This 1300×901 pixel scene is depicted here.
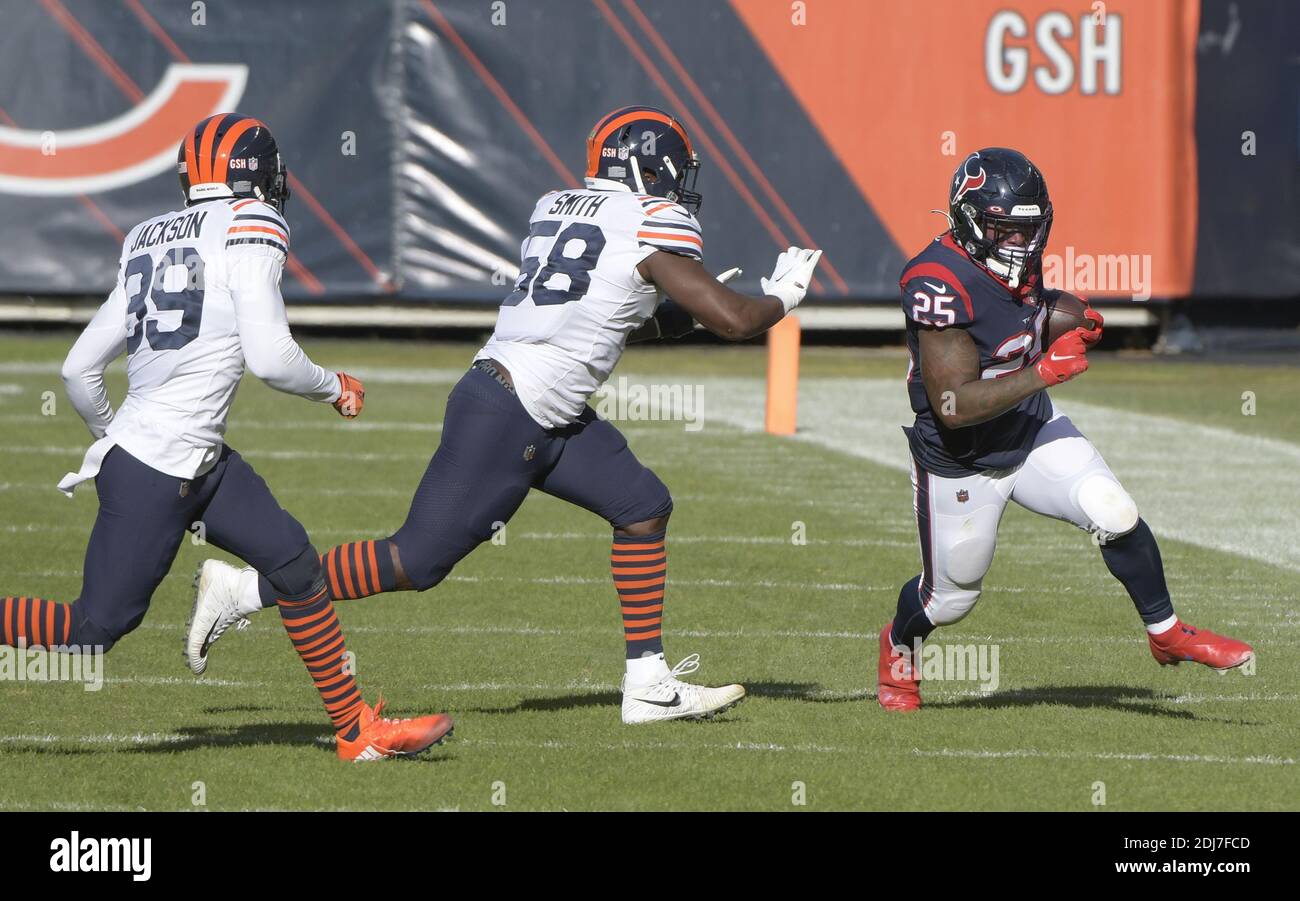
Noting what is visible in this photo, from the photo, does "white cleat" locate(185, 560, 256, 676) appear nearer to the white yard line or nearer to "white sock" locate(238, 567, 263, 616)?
"white sock" locate(238, 567, 263, 616)

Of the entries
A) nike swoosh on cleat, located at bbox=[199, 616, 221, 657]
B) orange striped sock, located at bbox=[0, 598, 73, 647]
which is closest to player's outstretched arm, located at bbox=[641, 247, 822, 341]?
nike swoosh on cleat, located at bbox=[199, 616, 221, 657]

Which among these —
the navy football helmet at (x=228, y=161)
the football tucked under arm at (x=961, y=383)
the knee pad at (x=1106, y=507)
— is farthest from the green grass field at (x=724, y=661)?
the navy football helmet at (x=228, y=161)

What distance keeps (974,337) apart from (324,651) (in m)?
2.04

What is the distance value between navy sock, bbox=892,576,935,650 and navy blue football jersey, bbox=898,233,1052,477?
40 cm

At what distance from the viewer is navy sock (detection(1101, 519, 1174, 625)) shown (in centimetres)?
569

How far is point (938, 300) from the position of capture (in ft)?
18.2

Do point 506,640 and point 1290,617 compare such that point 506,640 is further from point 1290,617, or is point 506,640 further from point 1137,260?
point 1137,260

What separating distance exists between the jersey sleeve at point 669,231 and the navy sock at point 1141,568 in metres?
1.47

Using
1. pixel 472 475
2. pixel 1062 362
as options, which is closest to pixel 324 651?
pixel 472 475

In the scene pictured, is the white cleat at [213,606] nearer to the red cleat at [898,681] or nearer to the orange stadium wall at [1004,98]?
the red cleat at [898,681]

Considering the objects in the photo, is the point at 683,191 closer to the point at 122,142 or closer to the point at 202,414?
the point at 202,414

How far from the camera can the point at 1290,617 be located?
296 inches

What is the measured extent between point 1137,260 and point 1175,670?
12.5 m

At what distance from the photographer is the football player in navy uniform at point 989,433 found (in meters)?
5.57
